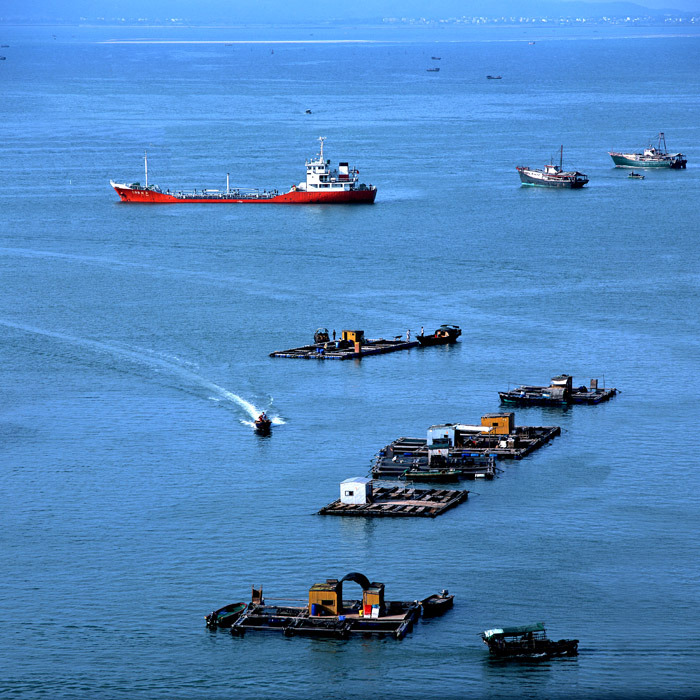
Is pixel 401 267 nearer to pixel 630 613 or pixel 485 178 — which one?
pixel 485 178

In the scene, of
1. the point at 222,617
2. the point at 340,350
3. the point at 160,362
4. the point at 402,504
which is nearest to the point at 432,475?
the point at 402,504

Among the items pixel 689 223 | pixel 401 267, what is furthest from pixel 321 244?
pixel 689 223

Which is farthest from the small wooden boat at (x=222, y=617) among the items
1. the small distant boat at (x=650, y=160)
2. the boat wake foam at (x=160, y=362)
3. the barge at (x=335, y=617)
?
the small distant boat at (x=650, y=160)

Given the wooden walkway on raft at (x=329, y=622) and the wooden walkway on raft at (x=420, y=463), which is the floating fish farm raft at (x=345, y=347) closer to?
the wooden walkway on raft at (x=420, y=463)

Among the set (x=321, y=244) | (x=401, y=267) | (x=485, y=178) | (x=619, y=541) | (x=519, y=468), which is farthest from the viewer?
(x=485, y=178)

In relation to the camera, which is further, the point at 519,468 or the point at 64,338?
the point at 64,338

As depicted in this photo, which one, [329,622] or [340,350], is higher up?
[340,350]

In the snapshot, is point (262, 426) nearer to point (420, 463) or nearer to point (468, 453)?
point (420, 463)
